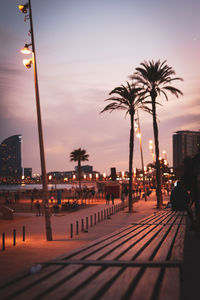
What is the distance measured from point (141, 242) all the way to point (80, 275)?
330 centimetres

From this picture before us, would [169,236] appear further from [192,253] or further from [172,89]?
[172,89]

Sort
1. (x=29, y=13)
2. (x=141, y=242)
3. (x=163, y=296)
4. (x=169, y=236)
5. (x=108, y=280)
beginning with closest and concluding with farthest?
1. (x=163, y=296)
2. (x=108, y=280)
3. (x=141, y=242)
4. (x=169, y=236)
5. (x=29, y=13)

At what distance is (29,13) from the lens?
61.8ft

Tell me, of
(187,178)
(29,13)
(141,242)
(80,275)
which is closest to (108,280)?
(80,275)

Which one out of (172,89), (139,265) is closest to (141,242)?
(139,265)

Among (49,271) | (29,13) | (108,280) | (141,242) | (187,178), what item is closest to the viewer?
(108,280)

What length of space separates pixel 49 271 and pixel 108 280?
1110mm

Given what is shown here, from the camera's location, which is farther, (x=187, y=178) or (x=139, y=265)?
(x=187, y=178)

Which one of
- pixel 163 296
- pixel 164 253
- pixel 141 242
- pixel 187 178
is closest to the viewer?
pixel 163 296

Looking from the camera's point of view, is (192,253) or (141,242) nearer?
(141,242)

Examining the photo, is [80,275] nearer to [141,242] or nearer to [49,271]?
[49,271]

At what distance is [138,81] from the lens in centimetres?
3509

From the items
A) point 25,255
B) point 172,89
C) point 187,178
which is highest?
point 172,89

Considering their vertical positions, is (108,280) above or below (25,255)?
above
